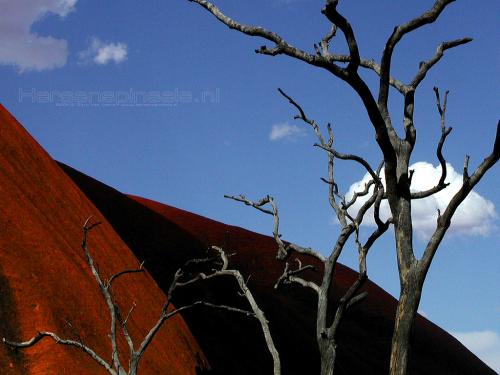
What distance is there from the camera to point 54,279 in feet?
80.6

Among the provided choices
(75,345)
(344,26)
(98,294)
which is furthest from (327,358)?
(98,294)

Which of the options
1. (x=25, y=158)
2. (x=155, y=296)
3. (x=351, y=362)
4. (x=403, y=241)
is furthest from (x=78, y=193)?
(x=403, y=241)

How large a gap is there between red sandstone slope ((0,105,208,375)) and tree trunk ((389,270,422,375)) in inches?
563

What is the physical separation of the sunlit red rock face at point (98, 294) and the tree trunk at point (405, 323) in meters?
15.0

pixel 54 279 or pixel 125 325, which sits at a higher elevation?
pixel 125 325

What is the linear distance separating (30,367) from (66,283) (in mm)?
4572

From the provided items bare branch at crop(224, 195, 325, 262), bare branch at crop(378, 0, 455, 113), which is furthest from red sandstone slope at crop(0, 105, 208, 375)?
bare branch at crop(378, 0, 455, 113)

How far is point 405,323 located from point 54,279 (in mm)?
18369

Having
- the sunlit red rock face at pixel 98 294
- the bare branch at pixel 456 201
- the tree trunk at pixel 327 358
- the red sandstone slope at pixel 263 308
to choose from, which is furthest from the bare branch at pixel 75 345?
the red sandstone slope at pixel 263 308

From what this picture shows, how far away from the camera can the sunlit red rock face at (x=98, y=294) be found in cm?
2259

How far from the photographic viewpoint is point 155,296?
32.2 meters

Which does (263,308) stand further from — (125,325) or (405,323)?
(405,323)

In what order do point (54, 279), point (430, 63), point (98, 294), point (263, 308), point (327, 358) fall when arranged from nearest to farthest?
point (430, 63)
point (327, 358)
point (54, 279)
point (98, 294)
point (263, 308)

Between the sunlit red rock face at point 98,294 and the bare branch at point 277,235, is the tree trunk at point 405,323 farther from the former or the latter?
the sunlit red rock face at point 98,294
